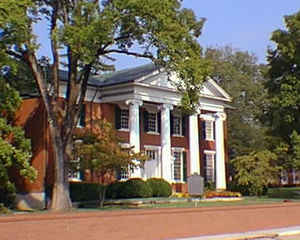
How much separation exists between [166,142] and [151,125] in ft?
9.47

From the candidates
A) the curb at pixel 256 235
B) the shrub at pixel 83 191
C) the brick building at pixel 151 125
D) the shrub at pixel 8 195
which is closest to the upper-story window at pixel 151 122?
the brick building at pixel 151 125

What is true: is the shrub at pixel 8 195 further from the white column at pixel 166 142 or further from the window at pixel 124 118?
the white column at pixel 166 142

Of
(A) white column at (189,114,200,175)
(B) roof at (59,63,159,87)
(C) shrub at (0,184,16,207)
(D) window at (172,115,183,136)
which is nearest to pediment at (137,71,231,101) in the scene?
(B) roof at (59,63,159,87)

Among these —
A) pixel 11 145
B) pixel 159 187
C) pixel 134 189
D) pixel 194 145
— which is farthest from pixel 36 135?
pixel 194 145

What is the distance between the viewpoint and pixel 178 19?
2684cm

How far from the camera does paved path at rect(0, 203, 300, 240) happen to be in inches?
656

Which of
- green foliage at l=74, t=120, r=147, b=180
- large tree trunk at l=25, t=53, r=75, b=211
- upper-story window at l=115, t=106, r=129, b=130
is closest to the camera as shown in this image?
large tree trunk at l=25, t=53, r=75, b=211

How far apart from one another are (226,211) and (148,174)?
21.5 meters

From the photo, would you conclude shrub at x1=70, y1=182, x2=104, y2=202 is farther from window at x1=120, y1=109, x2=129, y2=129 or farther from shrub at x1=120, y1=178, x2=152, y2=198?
window at x1=120, y1=109, x2=129, y2=129

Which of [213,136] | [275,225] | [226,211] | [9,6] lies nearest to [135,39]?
[9,6]

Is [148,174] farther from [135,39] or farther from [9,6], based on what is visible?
[9,6]

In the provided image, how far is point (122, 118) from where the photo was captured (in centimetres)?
4378

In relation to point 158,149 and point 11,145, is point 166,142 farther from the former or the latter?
point 11,145

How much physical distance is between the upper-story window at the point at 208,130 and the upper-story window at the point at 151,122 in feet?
18.1
